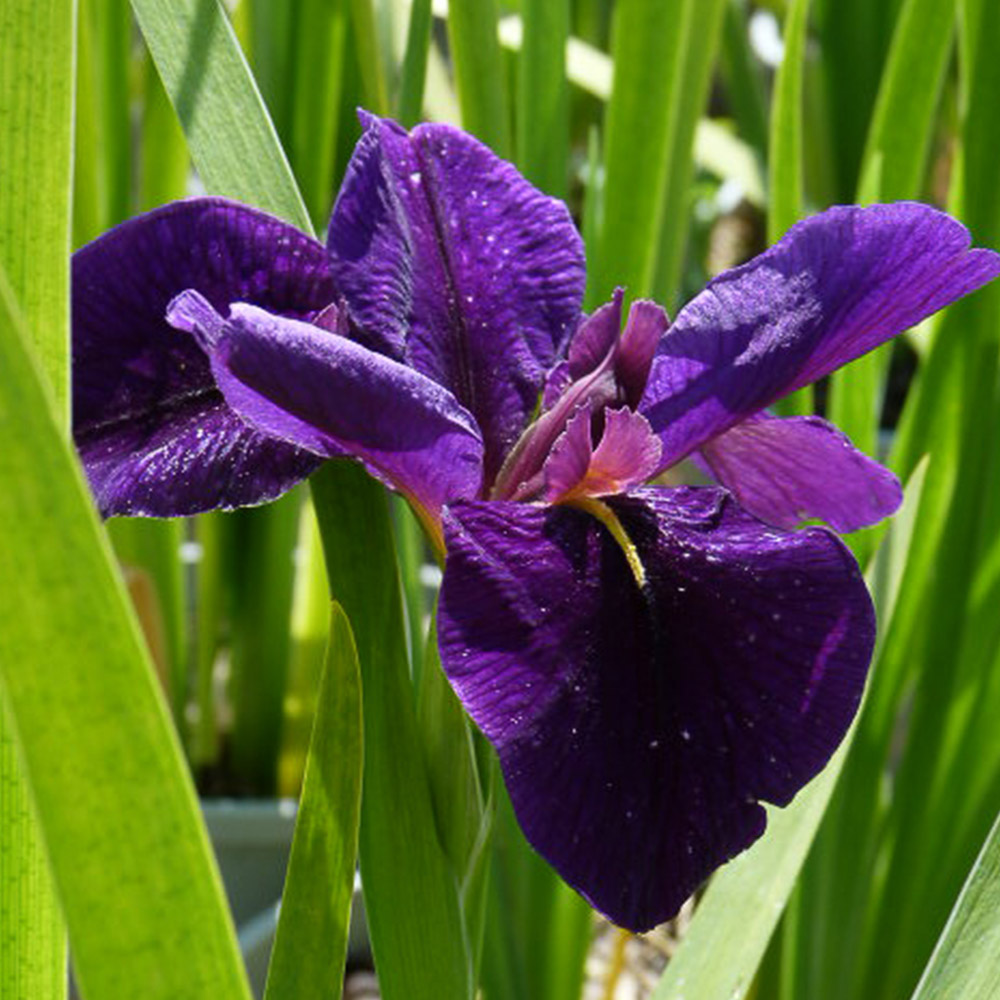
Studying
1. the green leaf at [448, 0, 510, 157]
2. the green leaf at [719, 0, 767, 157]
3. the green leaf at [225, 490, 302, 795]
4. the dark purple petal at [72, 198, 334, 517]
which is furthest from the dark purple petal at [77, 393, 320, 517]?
the green leaf at [719, 0, 767, 157]

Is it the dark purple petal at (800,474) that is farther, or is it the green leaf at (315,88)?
the green leaf at (315,88)

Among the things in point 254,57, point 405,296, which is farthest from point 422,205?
point 254,57

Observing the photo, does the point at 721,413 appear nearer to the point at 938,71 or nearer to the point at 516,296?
the point at 516,296

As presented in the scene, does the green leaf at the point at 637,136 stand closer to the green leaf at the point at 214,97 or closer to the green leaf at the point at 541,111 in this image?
the green leaf at the point at 541,111

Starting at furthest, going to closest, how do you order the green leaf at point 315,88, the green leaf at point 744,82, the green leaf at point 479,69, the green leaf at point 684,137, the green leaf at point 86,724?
the green leaf at point 744,82, the green leaf at point 315,88, the green leaf at point 684,137, the green leaf at point 479,69, the green leaf at point 86,724

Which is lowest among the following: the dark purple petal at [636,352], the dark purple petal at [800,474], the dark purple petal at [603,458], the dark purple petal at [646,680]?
the dark purple petal at [646,680]

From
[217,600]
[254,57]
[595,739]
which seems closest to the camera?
[595,739]

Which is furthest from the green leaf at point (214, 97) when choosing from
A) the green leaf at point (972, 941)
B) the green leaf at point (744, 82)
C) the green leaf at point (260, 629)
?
the green leaf at point (744, 82)
